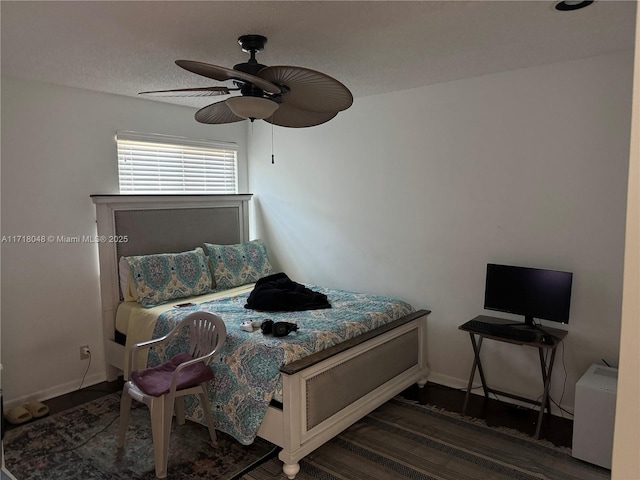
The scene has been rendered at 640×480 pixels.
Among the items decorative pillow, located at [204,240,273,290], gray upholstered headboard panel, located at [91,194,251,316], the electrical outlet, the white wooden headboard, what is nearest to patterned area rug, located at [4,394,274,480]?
the electrical outlet

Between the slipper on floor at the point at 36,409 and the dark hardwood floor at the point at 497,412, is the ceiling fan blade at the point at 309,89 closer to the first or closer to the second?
the dark hardwood floor at the point at 497,412

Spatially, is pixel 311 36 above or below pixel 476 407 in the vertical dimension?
above

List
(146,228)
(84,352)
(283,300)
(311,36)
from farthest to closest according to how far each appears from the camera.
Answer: (146,228), (84,352), (283,300), (311,36)

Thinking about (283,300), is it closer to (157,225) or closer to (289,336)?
(289,336)

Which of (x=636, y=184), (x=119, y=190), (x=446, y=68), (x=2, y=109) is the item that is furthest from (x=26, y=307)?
(x=636, y=184)

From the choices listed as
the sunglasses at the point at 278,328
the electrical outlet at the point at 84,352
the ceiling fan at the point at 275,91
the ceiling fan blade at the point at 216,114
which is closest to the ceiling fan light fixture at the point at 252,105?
the ceiling fan at the point at 275,91

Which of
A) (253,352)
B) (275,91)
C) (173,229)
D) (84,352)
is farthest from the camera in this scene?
(173,229)

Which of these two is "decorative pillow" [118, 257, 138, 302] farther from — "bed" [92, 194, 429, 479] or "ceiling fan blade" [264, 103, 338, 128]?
"ceiling fan blade" [264, 103, 338, 128]

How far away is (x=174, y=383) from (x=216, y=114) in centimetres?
156

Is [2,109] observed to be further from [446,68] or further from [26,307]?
[446,68]

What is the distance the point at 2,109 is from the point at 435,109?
318 cm

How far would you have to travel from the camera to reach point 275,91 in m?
2.07

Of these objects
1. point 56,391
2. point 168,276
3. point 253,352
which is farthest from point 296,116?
point 56,391

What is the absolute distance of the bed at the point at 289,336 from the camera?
251 cm
